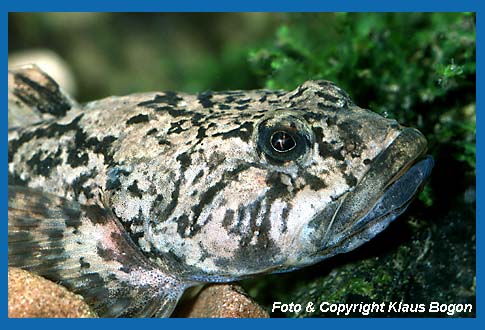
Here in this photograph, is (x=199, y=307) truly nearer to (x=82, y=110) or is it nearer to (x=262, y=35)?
(x=82, y=110)

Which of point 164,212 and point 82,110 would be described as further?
point 82,110

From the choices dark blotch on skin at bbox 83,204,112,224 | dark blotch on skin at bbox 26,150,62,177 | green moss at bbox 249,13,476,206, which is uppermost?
green moss at bbox 249,13,476,206

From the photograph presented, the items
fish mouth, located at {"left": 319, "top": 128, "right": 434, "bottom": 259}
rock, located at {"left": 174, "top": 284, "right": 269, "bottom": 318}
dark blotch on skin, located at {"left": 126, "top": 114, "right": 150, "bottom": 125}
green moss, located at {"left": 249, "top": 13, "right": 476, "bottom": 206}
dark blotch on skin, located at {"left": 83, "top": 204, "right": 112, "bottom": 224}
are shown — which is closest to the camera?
fish mouth, located at {"left": 319, "top": 128, "right": 434, "bottom": 259}

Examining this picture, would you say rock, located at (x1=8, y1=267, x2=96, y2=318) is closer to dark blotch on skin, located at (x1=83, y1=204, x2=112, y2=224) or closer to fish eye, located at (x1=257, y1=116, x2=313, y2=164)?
dark blotch on skin, located at (x1=83, y1=204, x2=112, y2=224)

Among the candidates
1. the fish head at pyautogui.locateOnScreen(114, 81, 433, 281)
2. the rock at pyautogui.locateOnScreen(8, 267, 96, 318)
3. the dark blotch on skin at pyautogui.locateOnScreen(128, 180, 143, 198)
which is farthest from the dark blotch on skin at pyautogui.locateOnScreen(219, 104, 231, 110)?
the rock at pyautogui.locateOnScreen(8, 267, 96, 318)

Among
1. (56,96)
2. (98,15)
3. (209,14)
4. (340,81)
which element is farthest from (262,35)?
(56,96)

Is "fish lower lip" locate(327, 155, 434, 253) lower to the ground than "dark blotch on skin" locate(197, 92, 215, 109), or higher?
lower
